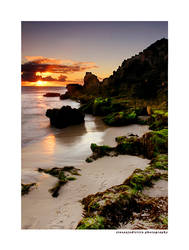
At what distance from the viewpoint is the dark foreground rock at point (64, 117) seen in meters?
9.59

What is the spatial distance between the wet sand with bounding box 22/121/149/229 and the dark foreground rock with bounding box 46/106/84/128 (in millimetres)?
2637

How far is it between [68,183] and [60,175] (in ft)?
1.37

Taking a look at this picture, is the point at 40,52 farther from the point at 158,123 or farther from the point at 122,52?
the point at 158,123

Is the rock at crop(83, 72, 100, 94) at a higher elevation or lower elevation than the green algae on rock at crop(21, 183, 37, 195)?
higher

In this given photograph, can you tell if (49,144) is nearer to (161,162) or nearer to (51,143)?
(51,143)

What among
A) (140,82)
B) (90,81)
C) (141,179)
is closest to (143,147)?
(141,179)

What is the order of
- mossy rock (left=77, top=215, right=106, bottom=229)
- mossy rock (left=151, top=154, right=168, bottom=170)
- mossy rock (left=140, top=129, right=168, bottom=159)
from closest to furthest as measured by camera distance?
mossy rock (left=77, top=215, right=106, bottom=229), mossy rock (left=151, top=154, right=168, bottom=170), mossy rock (left=140, top=129, right=168, bottom=159)

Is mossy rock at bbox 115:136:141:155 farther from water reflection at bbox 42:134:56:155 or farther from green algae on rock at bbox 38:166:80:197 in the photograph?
water reflection at bbox 42:134:56:155

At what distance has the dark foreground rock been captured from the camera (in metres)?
9.59

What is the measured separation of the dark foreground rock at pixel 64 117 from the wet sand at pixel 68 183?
104 inches

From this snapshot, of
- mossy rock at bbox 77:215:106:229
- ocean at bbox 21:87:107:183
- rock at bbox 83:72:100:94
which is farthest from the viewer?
rock at bbox 83:72:100:94

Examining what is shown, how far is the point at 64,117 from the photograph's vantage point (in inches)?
383

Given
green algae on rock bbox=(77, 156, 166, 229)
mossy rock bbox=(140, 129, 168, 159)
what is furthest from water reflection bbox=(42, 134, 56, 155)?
green algae on rock bbox=(77, 156, 166, 229)
